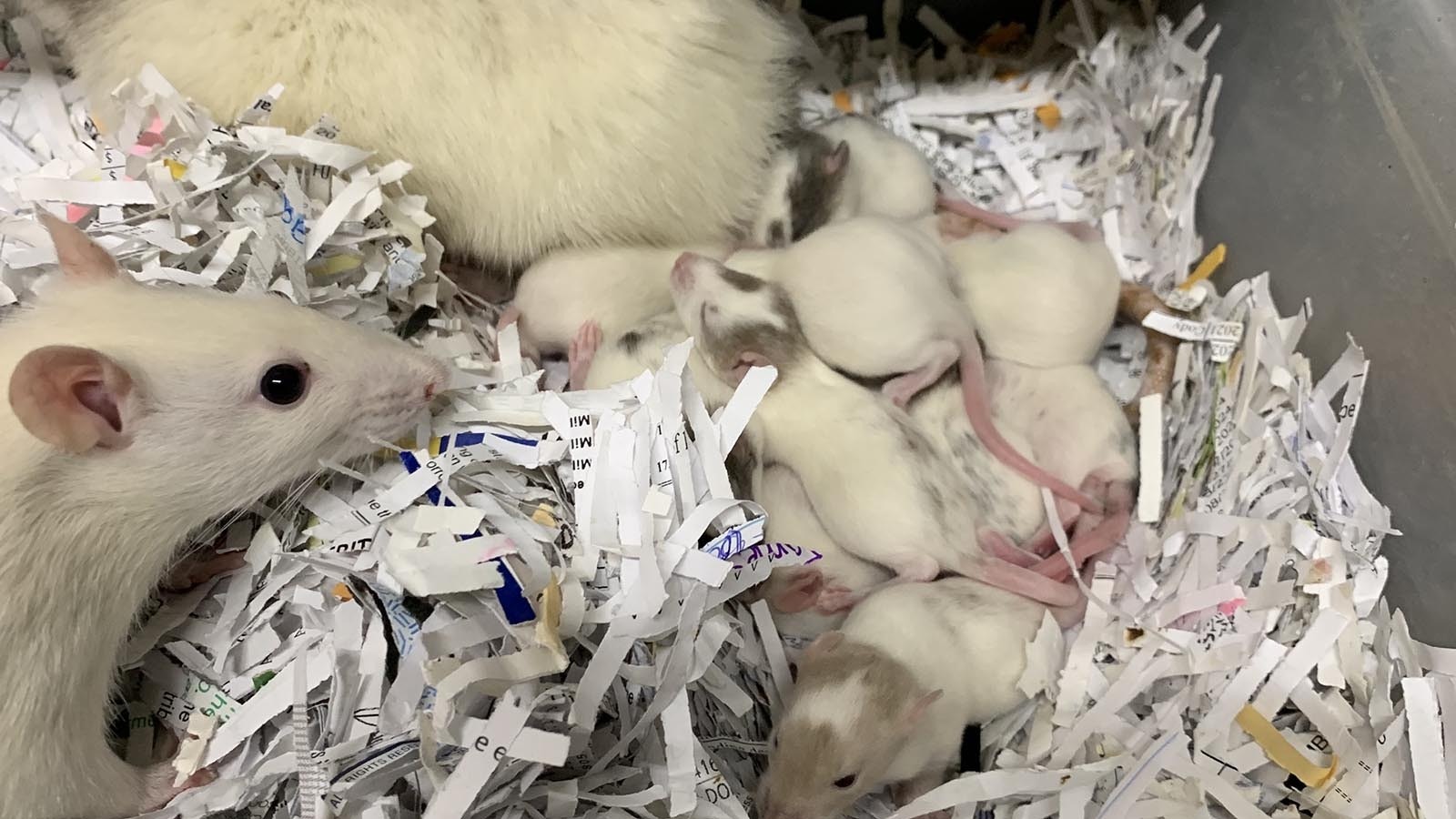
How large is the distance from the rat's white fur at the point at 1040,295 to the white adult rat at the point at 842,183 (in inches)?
4.6

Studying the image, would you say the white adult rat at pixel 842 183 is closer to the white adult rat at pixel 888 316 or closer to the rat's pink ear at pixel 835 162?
the rat's pink ear at pixel 835 162

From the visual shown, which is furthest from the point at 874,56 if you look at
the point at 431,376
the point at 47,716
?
the point at 47,716

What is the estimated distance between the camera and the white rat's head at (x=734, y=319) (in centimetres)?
145

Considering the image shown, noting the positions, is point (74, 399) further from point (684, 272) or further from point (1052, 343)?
point (1052, 343)

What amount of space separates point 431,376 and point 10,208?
621 mm

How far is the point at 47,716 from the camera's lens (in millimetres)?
1019

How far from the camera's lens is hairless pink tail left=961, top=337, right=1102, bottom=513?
56.9 inches

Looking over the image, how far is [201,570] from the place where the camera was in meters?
1.25

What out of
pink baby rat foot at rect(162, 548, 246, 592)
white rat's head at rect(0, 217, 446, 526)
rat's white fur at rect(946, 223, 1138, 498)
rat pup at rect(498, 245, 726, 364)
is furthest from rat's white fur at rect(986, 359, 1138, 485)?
pink baby rat foot at rect(162, 548, 246, 592)

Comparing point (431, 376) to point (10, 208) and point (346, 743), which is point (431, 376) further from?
point (10, 208)

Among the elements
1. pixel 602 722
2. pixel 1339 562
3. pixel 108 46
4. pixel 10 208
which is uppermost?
pixel 108 46

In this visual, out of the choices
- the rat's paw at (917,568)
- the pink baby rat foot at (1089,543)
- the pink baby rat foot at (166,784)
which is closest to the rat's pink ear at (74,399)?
the pink baby rat foot at (166,784)

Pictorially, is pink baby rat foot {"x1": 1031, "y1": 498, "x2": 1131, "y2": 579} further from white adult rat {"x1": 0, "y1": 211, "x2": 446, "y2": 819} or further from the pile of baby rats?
white adult rat {"x1": 0, "y1": 211, "x2": 446, "y2": 819}

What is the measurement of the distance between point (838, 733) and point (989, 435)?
0.51m
